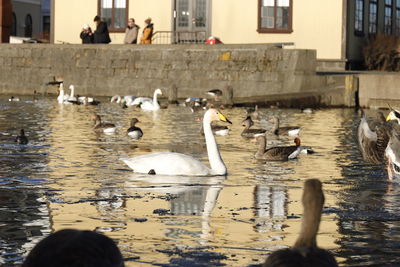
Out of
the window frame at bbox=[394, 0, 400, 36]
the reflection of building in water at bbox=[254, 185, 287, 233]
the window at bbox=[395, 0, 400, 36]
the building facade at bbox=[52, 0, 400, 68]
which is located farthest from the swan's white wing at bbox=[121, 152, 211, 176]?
the window at bbox=[395, 0, 400, 36]

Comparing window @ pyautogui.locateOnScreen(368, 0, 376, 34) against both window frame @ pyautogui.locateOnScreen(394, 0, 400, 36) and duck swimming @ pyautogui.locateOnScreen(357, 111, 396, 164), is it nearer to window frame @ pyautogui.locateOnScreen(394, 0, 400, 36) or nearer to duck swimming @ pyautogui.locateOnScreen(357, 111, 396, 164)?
window frame @ pyautogui.locateOnScreen(394, 0, 400, 36)

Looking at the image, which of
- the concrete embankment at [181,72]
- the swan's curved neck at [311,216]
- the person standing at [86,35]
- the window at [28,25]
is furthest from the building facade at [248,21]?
the swan's curved neck at [311,216]

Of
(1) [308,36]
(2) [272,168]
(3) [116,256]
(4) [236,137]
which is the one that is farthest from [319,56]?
(3) [116,256]

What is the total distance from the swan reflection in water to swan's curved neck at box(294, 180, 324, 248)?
3688 mm

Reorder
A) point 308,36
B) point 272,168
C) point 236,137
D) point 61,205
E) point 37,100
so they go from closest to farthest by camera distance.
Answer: point 61,205 < point 272,168 < point 236,137 < point 37,100 < point 308,36

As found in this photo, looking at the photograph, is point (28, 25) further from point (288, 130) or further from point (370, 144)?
point (370, 144)

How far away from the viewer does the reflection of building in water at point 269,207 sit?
10.7m

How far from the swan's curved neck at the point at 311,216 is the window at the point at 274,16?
38873 mm

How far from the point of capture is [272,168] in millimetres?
17062

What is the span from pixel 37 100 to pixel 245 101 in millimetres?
8634

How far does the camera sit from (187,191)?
43.9ft

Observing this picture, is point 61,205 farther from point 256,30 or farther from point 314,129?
point 256,30

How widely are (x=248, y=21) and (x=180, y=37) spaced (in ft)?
10.9

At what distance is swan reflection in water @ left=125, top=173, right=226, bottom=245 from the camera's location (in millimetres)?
10980
